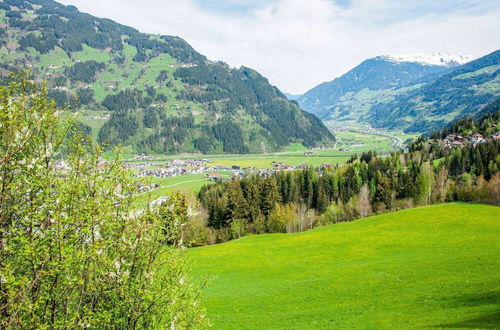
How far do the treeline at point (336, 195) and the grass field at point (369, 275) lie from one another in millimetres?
15514

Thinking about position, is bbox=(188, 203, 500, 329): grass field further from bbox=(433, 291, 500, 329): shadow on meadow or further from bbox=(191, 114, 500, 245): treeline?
bbox=(191, 114, 500, 245): treeline

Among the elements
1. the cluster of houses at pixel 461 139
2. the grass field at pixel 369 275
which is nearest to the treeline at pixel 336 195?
the grass field at pixel 369 275

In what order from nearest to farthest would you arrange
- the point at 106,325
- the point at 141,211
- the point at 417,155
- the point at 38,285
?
the point at 38,285 → the point at 106,325 → the point at 141,211 → the point at 417,155

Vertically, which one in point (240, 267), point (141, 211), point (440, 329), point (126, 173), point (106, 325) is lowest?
point (240, 267)

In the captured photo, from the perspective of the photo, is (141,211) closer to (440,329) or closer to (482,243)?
(440,329)

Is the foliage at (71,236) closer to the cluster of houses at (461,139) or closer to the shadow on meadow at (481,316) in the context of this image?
the shadow on meadow at (481,316)

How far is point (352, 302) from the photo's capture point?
3456 cm

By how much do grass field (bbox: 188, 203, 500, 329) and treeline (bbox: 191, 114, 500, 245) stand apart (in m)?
15.5

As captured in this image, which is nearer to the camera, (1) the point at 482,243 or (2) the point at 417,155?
(1) the point at 482,243

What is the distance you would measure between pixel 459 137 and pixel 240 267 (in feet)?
552

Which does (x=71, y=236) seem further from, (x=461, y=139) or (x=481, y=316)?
(x=461, y=139)

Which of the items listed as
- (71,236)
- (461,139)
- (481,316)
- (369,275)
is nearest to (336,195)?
(369,275)

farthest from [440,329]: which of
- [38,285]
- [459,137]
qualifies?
[459,137]

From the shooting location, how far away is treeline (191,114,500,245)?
316 feet
